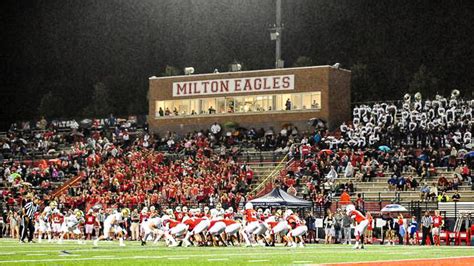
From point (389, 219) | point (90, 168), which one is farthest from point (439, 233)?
point (90, 168)

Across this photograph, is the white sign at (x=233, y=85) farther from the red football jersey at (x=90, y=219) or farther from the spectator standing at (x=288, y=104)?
the red football jersey at (x=90, y=219)

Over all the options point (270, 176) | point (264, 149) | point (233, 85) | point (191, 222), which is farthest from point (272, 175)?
point (191, 222)

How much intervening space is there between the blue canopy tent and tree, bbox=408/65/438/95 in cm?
3607

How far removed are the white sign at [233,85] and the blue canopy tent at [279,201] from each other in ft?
51.2

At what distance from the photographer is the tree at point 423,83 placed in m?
71.6

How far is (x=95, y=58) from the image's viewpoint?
9400cm

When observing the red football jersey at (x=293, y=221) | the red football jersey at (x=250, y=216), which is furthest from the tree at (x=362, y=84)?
the red football jersey at (x=250, y=216)

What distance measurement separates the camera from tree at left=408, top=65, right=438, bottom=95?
71.6 meters

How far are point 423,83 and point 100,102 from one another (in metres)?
29.9

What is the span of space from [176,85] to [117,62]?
39384mm

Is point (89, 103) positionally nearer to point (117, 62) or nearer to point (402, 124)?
point (117, 62)

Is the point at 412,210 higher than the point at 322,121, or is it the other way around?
the point at 322,121

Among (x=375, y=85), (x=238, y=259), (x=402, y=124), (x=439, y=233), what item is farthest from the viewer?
(x=375, y=85)

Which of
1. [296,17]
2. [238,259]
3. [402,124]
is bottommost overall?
[238,259]
